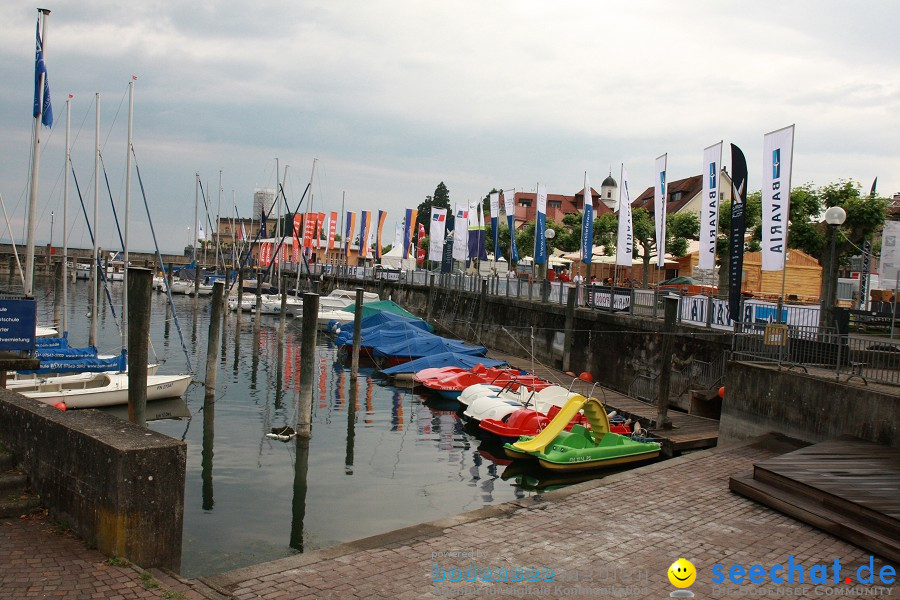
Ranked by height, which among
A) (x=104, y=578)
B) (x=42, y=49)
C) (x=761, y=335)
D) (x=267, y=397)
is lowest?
(x=267, y=397)

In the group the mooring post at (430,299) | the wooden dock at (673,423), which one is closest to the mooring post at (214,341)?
the wooden dock at (673,423)

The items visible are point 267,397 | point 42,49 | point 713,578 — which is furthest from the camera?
point 267,397

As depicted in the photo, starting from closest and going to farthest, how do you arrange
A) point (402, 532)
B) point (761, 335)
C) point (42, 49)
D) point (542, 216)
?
point (402, 532) → point (761, 335) → point (42, 49) → point (542, 216)

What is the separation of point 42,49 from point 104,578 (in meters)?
17.7

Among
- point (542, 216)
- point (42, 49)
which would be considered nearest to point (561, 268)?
Result: point (542, 216)

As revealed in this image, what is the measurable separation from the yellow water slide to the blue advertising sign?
11246 mm

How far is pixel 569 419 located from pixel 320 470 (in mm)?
6422

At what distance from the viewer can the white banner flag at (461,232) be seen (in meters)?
44.6

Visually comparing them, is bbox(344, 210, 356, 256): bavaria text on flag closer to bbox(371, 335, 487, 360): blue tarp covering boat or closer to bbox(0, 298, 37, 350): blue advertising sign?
bbox(371, 335, 487, 360): blue tarp covering boat

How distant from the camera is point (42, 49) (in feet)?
63.8

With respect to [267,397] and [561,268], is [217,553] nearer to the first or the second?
[267,397]

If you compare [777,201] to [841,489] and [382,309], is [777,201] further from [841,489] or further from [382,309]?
[382,309]

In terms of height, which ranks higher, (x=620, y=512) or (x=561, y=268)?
(x=561, y=268)

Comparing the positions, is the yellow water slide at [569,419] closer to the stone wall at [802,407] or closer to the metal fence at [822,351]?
the stone wall at [802,407]
